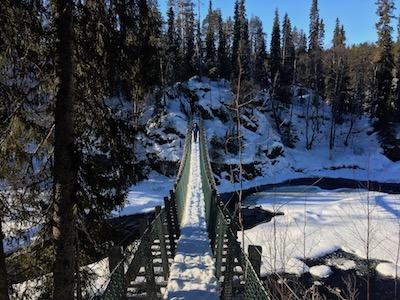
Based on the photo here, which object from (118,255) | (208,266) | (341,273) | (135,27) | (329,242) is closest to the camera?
(118,255)

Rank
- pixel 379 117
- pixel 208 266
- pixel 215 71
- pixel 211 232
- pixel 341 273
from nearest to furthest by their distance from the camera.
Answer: pixel 208 266
pixel 211 232
pixel 341 273
pixel 379 117
pixel 215 71

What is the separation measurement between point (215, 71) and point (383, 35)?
16.9m

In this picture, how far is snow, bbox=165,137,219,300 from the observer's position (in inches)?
208

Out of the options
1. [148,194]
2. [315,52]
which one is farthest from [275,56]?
[148,194]

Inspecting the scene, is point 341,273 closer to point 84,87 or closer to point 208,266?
point 208,266

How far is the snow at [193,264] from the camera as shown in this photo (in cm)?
529

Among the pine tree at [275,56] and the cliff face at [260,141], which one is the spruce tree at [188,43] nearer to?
the cliff face at [260,141]

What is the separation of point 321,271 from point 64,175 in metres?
8.36

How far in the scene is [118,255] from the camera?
355 centimetres

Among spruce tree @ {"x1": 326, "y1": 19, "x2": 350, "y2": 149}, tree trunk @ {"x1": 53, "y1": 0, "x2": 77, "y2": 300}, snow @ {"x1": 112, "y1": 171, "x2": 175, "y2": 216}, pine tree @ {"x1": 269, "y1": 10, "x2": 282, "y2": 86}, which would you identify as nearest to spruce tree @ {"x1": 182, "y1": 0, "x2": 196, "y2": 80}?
pine tree @ {"x1": 269, "y1": 10, "x2": 282, "y2": 86}

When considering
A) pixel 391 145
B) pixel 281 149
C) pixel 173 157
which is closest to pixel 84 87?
pixel 173 157

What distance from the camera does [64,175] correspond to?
394 cm

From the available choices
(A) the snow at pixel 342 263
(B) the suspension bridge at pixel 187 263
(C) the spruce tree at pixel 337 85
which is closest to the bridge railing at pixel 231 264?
(B) the suspension bridge at pixel 187 263

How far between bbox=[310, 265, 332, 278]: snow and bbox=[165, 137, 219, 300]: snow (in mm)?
3169
